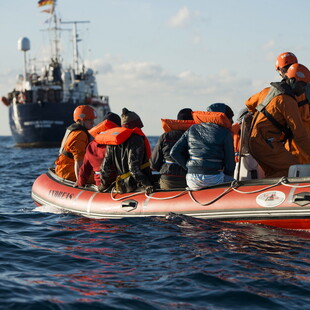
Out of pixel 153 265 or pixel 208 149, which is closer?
pixel 153 265

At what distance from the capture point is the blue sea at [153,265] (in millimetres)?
5336

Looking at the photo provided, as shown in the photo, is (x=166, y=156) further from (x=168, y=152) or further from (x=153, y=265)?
(x=153, y=265)

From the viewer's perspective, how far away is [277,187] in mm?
A: 8078

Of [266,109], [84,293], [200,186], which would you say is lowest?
[84,293]

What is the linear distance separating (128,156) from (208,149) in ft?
4.66

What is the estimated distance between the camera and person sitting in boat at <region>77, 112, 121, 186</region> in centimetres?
984

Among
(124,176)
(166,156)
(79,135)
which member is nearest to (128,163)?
(124,176)

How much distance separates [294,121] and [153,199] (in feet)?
7.87

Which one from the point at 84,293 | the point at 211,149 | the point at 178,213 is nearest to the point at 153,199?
the point at 178,213

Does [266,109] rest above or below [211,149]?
above

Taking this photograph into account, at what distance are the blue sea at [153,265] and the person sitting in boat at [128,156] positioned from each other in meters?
0.68

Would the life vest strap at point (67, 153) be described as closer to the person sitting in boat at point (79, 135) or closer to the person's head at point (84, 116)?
the person sitting in boat at point (79, 135)

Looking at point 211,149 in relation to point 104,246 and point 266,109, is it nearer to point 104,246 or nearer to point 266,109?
point 266,109

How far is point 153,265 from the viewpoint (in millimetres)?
6492
